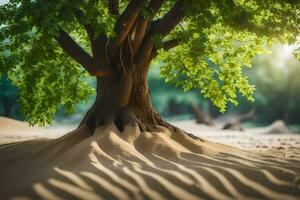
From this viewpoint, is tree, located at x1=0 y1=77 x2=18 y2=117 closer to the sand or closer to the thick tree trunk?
the thick tree trunk

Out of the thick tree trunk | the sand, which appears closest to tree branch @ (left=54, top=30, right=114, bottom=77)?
the thick tree trunk

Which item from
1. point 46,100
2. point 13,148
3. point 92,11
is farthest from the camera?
point 46,100

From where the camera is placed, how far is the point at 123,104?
30.0ft

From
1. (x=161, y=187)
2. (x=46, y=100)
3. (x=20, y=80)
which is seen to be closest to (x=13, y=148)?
(x=46, y=100)

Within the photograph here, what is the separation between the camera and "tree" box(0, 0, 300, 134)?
25.1 ft

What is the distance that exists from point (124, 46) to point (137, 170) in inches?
142

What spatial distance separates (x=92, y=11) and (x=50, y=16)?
1.23 metres

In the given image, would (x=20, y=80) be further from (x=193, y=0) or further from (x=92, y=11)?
(x=193, y=0)

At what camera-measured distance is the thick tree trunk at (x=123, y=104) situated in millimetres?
8938

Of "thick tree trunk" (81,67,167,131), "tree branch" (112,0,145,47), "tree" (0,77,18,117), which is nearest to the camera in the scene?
"tree branch" (112,0,145,47)

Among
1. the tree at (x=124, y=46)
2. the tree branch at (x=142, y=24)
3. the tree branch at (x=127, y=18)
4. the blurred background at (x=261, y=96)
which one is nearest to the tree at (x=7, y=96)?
the blurred background at (x=261, y=96)

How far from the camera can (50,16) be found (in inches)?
253

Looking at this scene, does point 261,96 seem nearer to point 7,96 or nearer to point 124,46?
point 7,96

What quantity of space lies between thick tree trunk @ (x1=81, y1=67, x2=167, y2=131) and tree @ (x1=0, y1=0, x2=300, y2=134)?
0.02 meters
